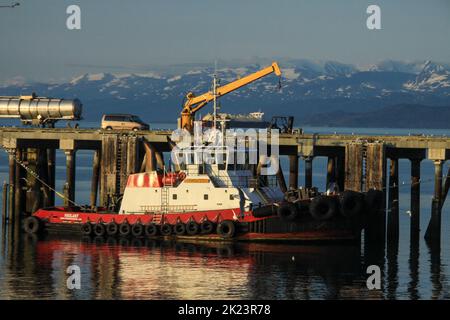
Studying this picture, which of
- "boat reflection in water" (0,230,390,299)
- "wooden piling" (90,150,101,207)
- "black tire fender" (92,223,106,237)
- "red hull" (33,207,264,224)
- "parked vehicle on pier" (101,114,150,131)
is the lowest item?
"boat reflection in water" (0,230,390,299)

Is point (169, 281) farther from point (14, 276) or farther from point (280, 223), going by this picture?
point (280, 223)

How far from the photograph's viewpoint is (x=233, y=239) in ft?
205

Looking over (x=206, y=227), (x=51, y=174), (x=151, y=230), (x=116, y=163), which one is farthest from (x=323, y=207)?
(x=51, y=174)

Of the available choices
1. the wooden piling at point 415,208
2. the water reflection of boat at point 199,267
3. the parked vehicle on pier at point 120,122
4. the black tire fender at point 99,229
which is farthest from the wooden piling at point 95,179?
the wooden piling at point 415,208

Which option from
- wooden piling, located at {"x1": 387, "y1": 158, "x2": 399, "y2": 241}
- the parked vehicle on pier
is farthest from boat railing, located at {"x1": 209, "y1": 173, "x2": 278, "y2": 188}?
the parked vehicle on pier

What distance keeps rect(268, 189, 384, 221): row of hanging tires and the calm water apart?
173cm

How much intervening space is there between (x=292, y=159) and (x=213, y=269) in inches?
861

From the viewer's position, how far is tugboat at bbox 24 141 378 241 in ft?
202

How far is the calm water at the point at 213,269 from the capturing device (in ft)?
163

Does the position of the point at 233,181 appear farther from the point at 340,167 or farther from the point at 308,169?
the point at 340,167

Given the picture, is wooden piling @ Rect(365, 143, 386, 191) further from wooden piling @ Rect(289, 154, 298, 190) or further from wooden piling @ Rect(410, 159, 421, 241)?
wooden piling @ Rect(289, 154, 298, 190)

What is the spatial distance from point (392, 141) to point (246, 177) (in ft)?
32.2

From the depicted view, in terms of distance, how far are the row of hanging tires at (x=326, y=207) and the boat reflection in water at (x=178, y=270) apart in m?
1.72
